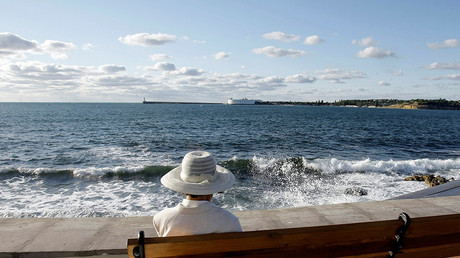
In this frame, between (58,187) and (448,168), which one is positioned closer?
(58,187)

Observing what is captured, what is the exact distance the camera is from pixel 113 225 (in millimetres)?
4238

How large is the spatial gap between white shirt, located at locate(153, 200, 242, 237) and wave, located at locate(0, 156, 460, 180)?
11.6 metres

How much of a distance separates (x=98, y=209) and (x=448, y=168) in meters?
17.6

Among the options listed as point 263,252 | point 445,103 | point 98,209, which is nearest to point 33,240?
point 263,252

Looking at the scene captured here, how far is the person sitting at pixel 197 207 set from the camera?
85.1 inches

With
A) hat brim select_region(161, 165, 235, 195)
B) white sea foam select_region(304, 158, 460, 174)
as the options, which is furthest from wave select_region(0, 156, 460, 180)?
hat brim select_region(161, 165, 235, 195)

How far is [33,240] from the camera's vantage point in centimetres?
371

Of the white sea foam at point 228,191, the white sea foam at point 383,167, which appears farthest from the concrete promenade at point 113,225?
the white sea foam at point 383,167

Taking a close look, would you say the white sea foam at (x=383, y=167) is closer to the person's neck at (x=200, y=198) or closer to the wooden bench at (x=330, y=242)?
the wooden bench at (x=330, y=242)

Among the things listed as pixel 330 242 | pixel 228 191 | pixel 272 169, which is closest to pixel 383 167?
pixel 272 169

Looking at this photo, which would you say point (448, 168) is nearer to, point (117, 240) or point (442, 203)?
point (442, 203)

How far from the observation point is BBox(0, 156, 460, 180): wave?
14.1 m

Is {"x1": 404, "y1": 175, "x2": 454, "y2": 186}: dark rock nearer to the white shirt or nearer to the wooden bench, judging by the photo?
the wooden bench

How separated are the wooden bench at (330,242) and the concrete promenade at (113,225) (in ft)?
6.62
